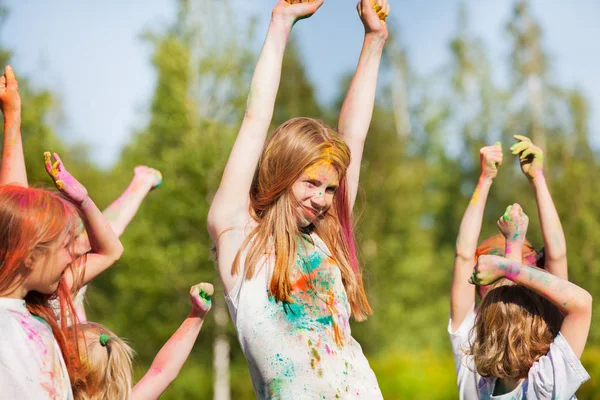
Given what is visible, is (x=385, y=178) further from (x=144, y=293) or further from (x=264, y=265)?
(x=264, y=265)

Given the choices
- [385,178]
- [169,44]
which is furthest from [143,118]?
[385,178]

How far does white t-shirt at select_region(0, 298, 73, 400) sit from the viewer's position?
2426 millimetres

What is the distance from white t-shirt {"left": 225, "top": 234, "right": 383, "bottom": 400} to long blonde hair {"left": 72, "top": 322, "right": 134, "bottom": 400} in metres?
0.56

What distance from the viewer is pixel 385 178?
20.7 m

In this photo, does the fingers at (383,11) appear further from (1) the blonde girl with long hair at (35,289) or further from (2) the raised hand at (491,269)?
(1) the blonde girl with long hair at (35,289)

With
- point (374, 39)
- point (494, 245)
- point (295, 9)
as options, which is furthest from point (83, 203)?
point (494, 245)

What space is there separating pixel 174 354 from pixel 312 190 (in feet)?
2.96

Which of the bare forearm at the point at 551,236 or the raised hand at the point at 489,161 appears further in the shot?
the raised hand at the point at 489,161

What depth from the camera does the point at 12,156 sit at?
10.8 ft

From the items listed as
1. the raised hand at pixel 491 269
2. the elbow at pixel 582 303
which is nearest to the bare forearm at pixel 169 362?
the raised hand at pixel 491 269

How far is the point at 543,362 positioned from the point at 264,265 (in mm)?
1209

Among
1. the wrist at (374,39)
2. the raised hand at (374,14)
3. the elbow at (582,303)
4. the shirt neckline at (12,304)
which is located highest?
the raised hand at (374,14)

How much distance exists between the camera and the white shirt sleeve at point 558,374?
2945 millimetres

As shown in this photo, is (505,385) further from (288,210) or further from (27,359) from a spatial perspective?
(27,359)
